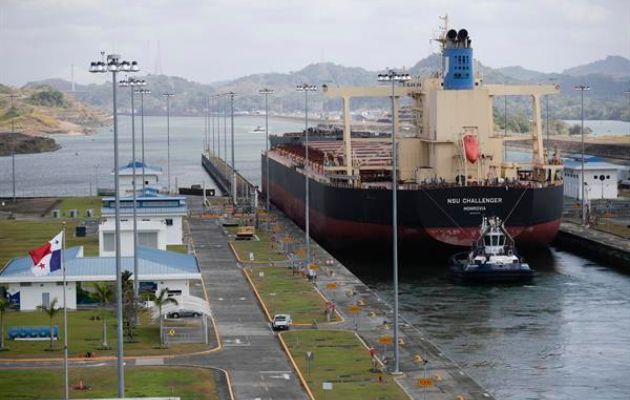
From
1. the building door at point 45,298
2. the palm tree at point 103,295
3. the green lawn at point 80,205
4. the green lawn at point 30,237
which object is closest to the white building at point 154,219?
the green lawn at point 30,237

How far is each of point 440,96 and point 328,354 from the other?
39.4m

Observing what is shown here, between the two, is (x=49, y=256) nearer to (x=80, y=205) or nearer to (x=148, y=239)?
(x=148, y=239)

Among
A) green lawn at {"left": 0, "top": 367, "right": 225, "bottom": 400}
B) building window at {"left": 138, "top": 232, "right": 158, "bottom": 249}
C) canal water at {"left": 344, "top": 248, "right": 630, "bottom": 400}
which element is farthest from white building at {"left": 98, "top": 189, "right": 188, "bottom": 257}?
green lawn at {"left": 0, "top": 367, "right": 225, "bottom": 400}

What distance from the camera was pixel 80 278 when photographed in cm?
5950

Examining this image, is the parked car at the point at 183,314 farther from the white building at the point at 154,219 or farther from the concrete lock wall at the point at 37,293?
the white building at the point at 154,219

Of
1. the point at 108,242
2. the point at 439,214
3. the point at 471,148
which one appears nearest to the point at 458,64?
the point at 471,148

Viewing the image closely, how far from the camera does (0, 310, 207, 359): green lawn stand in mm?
49594

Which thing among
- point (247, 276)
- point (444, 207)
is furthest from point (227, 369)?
point (444, 207)

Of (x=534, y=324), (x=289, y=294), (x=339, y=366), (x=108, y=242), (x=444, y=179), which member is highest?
(x=444, y=179)

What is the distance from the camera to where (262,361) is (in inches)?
1897

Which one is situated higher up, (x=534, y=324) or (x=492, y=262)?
(x=492, y=262)

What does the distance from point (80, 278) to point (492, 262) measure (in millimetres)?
21545

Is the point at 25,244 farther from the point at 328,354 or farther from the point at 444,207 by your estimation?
the point at 328,354

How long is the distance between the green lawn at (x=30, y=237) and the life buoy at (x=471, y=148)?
2147 centimetres
